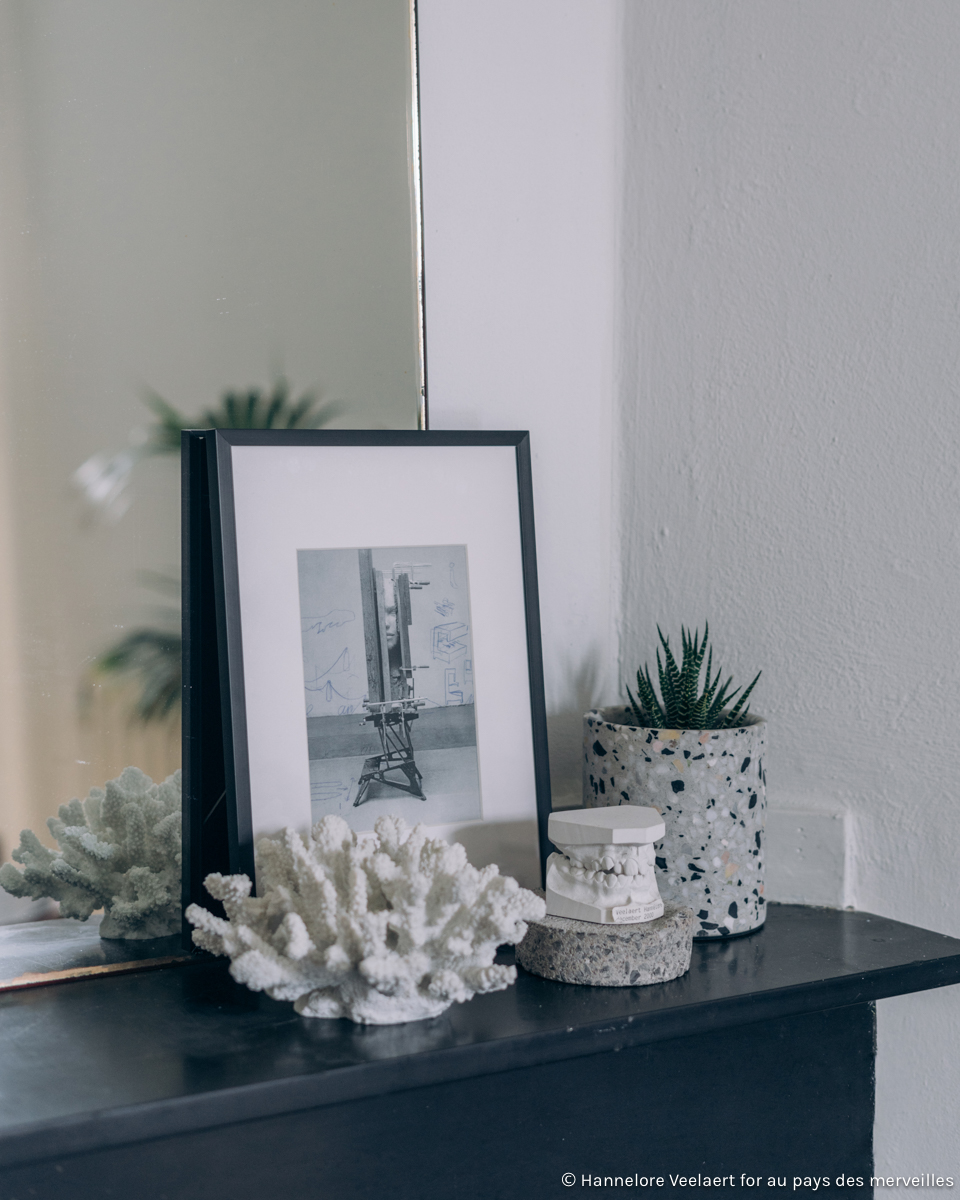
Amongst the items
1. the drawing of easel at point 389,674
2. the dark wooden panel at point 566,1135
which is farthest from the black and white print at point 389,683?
the dark wooden panel at point 566,1135

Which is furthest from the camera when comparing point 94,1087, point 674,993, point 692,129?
point 692,129

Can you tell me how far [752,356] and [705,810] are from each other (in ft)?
1.31

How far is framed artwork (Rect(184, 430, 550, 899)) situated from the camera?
2.45 ft

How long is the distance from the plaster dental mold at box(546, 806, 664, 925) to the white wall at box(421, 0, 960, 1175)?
22 centimetres

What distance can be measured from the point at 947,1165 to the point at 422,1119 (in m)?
0.44

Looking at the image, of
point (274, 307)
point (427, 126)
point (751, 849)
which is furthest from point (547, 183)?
point (751, 849)

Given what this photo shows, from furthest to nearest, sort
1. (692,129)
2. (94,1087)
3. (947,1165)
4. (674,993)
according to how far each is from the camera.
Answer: (692,129) → (947,1165) → (674,993) → (94,1087)

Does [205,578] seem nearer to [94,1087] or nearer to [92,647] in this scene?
[92,647]

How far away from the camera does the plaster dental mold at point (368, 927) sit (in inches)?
24.4

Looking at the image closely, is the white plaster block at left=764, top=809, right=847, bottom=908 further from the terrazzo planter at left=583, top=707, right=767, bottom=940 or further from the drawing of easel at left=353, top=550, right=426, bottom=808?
the drawing of easel at left=353, top=550, right=426, bottom=808

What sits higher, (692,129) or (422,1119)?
(692,129)

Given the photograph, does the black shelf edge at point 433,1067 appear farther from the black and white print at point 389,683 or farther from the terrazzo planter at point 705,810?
the black and white print at point 389,683

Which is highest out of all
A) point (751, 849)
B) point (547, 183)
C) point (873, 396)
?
point (547, 183)

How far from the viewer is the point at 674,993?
0.69 metres
